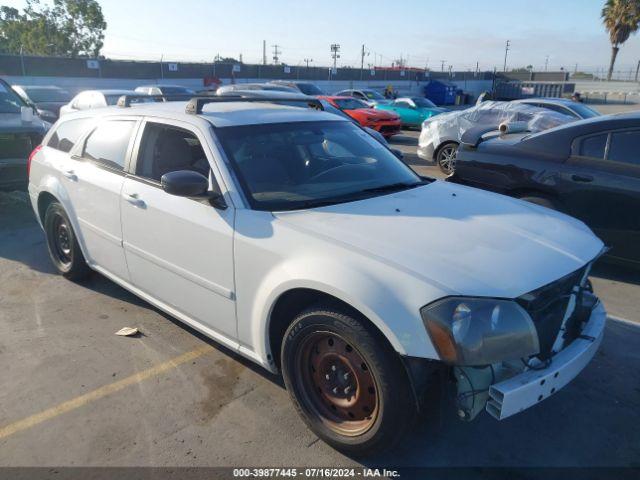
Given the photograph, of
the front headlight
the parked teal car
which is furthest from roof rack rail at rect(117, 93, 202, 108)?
the parked teal car

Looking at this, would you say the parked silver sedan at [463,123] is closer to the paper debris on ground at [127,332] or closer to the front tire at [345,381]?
the paper debris on ground at [127,332]

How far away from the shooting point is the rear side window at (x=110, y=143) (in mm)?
3949

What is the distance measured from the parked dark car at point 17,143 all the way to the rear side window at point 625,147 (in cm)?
758

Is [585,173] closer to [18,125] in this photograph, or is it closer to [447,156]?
[447,156]

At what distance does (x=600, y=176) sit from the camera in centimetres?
495

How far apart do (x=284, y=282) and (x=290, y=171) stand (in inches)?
38.3

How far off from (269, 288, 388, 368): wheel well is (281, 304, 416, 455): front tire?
40mm

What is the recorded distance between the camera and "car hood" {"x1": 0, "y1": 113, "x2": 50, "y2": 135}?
7359 millimetres

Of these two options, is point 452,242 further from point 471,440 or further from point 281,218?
point 471,440

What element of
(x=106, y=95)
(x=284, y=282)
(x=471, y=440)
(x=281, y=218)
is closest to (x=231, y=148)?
(x=281, y=218)

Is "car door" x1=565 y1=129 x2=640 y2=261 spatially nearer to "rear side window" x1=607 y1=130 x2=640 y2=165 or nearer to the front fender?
"rear side window" x1=607 y1=130 x2=640 y2=165

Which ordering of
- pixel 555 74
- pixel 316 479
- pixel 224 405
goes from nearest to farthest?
pixel 316 479, pixel 224 405, pixel 555 74

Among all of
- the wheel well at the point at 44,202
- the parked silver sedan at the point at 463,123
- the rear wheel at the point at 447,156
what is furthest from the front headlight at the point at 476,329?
the rear wheel at the point at 447,156

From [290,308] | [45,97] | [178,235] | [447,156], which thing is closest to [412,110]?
[447,156]
